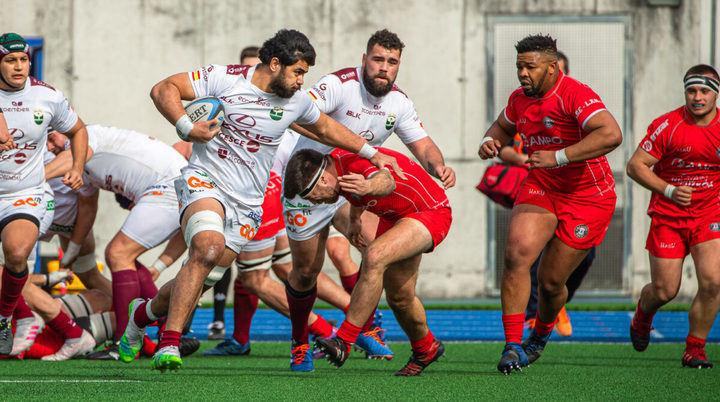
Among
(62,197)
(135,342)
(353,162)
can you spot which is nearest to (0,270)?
(62,197)

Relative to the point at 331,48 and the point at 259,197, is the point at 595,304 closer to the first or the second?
the point at 331,48

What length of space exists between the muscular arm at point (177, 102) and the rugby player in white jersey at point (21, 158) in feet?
5.35

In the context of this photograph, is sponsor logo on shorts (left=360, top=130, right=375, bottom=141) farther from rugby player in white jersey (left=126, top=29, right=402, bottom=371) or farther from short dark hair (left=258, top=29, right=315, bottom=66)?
short dark hair (left=258, top=29, right=315, bottom=66)

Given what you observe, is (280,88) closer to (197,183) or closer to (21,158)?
(197,183)

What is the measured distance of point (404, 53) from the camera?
13.6m

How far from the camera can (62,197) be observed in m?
8.25

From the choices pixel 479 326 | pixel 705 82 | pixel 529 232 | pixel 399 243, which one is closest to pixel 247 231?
pixel 399 243

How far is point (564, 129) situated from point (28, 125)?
3770 millimetres

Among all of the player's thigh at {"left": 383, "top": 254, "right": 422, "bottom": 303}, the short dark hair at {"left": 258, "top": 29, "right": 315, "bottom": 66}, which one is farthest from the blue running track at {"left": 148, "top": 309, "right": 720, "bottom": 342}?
the short dark hair at {"left": 258, "top": 29, "right": 315, "bottom": 66}

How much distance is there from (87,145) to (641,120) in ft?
27.6

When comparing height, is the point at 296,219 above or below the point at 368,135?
below

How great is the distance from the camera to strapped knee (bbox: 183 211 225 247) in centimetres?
570

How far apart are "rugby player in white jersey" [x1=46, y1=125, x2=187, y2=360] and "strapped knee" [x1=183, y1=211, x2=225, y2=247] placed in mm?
1813

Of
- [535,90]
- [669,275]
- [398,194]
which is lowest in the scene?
[669,275]
